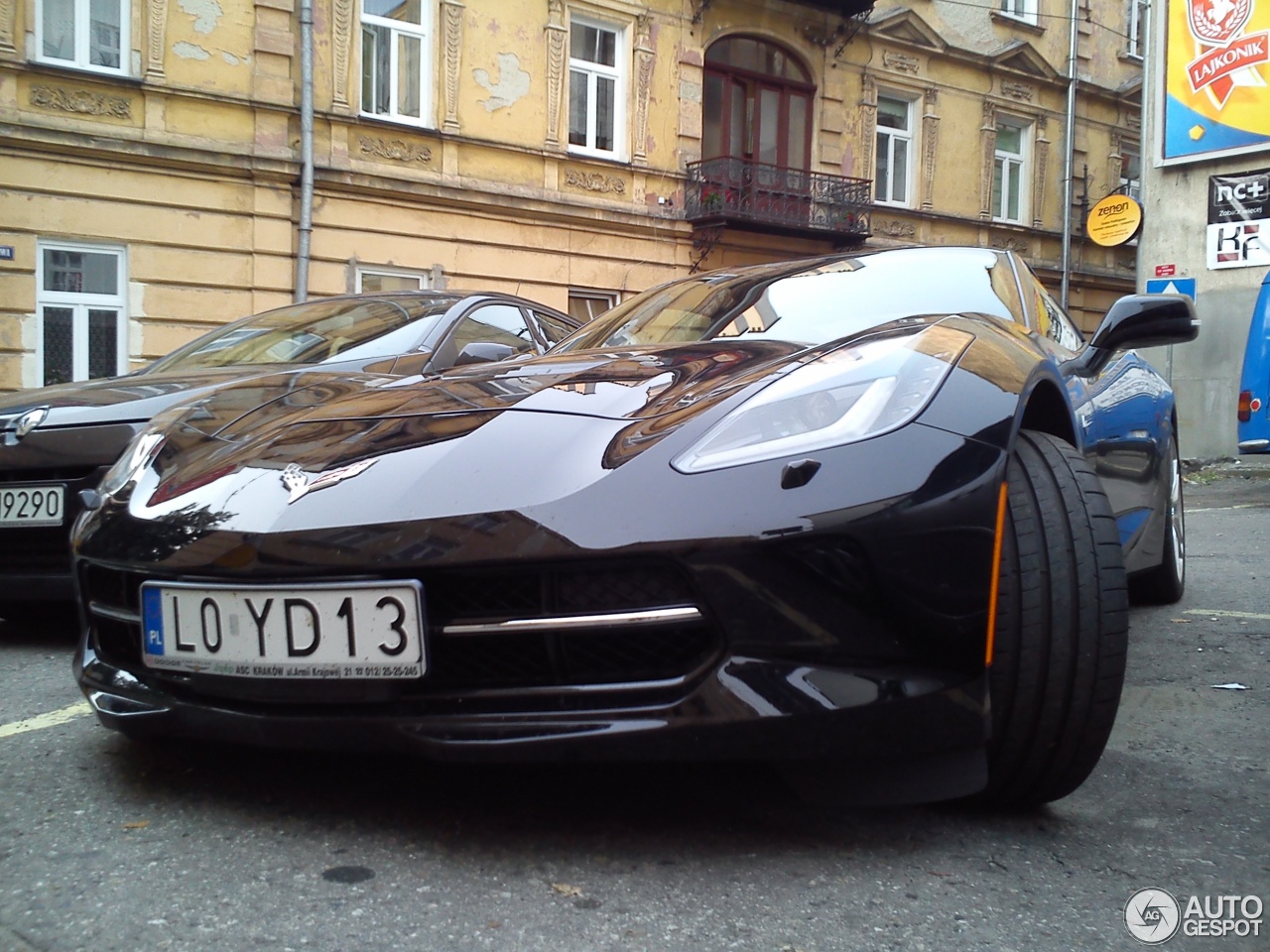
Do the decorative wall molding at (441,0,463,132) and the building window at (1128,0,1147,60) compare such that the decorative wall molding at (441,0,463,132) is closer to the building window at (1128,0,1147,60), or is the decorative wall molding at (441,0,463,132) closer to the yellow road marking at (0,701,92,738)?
the yellow road marking at (0,701,92,738)

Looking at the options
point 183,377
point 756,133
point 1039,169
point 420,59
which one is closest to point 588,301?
point 420,59

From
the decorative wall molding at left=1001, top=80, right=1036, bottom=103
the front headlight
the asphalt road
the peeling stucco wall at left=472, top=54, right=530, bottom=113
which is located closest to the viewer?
the asphalt road

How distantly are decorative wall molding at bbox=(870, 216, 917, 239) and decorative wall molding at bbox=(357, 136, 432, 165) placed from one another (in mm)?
7282

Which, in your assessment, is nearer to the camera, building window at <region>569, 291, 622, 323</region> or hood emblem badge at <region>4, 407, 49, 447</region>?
hood emblem badge at <region>4, 407, 49, 447</region>

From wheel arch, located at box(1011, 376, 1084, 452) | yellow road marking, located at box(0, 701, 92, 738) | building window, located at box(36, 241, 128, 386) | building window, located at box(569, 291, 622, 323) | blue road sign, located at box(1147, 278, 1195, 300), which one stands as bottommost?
yellow road marking, located at box(0, 701, 92, 738)

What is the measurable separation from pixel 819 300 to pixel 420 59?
11468mm

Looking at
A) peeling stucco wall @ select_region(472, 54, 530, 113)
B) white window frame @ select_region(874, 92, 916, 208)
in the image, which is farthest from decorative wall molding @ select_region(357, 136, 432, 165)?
white window frame @ select_region(874, 92, 916, 208)

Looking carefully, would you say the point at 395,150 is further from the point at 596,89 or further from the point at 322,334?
the point at 322,334

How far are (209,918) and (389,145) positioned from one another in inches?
479

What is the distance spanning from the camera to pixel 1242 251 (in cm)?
1600

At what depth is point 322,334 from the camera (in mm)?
4402

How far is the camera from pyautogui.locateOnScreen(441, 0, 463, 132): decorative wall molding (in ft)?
42.4

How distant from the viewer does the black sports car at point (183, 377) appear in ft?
10.4

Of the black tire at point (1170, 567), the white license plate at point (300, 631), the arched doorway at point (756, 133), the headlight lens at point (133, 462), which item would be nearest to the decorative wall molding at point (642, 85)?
the arched doorway at point (756, 133)
